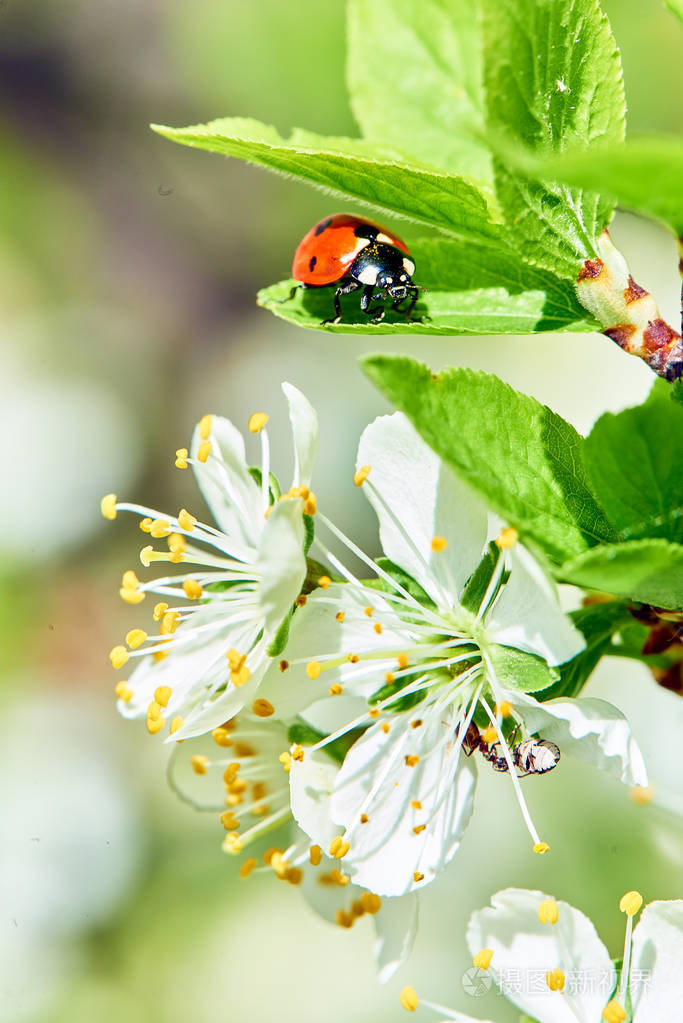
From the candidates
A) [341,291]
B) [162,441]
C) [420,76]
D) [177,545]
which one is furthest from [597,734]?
[162,441]

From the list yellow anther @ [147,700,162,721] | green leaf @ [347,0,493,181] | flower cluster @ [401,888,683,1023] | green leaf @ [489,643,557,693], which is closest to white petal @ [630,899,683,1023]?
flower cluster @ [401,888,683,1023]

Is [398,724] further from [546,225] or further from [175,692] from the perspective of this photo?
[546,225]

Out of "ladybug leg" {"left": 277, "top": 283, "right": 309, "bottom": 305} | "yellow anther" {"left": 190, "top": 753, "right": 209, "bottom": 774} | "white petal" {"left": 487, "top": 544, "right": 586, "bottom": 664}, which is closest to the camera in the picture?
"white petal" {"left": 487, "top": 544, "right": 586, "bottom": 664}

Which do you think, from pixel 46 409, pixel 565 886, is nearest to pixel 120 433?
pixel 46 409

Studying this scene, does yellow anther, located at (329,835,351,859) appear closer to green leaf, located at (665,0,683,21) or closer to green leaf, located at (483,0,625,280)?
green leaf, located at (483,0,625,280)

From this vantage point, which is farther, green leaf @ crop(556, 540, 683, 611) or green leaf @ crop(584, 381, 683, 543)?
green leaf @ crop(584, 381, 683, 543)

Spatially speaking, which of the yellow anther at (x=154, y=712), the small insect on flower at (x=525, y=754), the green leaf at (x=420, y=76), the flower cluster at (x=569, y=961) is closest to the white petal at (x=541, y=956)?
the flower cluster at (x=569, y=961)
